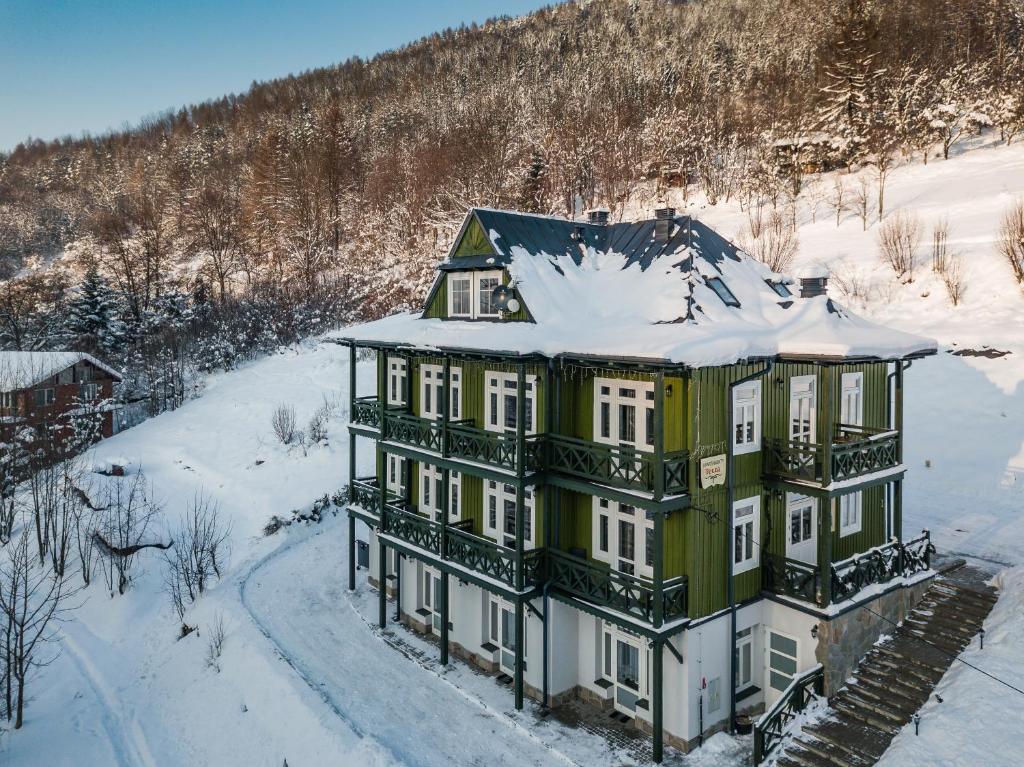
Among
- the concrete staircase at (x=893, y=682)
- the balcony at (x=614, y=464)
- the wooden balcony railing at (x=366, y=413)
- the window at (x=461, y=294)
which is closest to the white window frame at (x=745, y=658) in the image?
the concrete staircase at (x=893, y=682)

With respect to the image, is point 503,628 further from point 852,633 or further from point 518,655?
point 852,633

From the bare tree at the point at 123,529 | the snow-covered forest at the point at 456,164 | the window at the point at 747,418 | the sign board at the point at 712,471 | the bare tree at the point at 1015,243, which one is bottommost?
the bare tree at the point at 123,529

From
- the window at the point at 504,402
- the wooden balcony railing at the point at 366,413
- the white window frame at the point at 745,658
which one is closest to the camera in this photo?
the white window frame at the point at 745,658

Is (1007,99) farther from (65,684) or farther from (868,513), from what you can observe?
(65,684)

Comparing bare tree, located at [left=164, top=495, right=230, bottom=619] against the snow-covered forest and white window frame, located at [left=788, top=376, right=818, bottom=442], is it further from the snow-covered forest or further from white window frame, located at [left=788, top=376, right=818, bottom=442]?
white window frame, located at [left=788, top=376, right=818, bottom=442]

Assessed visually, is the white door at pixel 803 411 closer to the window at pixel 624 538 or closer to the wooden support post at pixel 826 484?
the wooden support post at pixel 826 484
